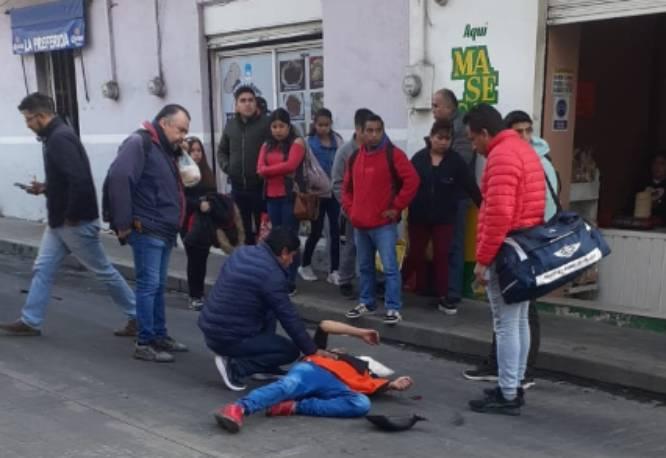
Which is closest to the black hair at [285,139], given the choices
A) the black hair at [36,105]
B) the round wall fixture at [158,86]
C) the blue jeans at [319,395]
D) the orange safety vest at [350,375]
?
the black hair at [36,105]

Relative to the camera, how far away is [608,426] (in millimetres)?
4715

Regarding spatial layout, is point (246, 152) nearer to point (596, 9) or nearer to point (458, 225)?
point (458, 225)

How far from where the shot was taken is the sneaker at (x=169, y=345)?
6070 millimetres

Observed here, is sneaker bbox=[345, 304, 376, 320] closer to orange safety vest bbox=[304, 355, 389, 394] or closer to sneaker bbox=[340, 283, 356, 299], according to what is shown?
sneaker bbox=[340, 283, 356, 299]

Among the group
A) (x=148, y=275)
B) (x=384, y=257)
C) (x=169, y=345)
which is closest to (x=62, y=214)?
(x=148, y=275)

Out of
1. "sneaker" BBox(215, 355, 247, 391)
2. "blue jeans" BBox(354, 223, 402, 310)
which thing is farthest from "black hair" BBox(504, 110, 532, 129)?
"sneaker" BBox(215, 355, 247, 391)

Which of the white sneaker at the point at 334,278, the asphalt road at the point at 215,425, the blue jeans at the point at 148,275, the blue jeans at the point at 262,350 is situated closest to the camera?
the asphalt road at the point at 215,425

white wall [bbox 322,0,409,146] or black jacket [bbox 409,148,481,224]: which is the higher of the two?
white wall [bbox 322,0,409,146]

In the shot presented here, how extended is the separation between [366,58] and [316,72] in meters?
1.12

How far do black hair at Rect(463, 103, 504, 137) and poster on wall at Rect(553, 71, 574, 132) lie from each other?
2.33 meters

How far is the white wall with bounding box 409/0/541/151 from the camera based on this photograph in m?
6.71

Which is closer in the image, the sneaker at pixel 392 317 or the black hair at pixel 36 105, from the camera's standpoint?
the black hair at pixel 36 105

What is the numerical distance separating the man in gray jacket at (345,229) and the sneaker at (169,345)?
195 centimetres

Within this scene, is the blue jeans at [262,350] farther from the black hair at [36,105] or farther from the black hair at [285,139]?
the black hair at [285,139]
